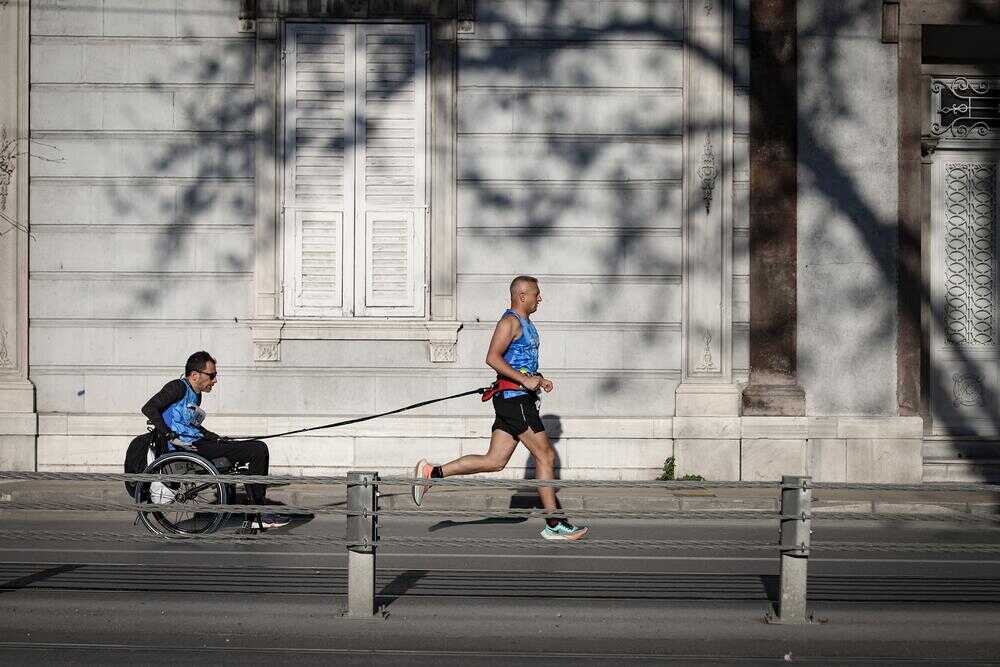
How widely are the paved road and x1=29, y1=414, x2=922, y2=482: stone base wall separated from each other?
147 inches

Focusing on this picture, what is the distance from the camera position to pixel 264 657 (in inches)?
234

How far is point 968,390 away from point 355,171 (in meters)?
7.10

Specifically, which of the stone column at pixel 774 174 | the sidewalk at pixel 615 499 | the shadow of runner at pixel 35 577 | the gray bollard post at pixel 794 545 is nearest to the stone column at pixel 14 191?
the sidewalk at pixel 615 499

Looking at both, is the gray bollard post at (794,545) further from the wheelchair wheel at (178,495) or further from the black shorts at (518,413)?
the wheelchair wheel at (178,495)

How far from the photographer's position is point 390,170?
1358 cm

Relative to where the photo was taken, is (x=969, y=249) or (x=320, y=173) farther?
(x=969, y=249)

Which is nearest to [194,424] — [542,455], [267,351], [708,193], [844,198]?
[542,455]

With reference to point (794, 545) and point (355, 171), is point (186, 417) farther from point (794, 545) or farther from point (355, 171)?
point (794, 545)

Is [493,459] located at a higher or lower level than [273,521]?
higher

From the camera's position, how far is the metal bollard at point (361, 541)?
657 cm

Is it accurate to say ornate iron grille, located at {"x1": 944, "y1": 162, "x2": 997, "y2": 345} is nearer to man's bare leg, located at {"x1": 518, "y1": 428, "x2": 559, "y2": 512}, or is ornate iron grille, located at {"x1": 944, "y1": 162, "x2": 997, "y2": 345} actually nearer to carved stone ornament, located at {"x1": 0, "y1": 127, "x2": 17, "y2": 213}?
man's bare leg, located at {"x1": 518, "y1": 428, "x2": 559, "y2": 512}

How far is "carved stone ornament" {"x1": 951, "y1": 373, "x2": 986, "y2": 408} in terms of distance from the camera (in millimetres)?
14008

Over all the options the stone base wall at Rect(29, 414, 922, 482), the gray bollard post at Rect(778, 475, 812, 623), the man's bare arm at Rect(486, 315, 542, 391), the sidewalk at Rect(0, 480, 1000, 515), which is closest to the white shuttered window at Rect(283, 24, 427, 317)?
the stone base wall at Rect(29, 414, 922, 482)

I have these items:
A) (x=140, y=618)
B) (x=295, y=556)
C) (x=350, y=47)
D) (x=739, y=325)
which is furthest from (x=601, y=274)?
(x=140, y=618)
